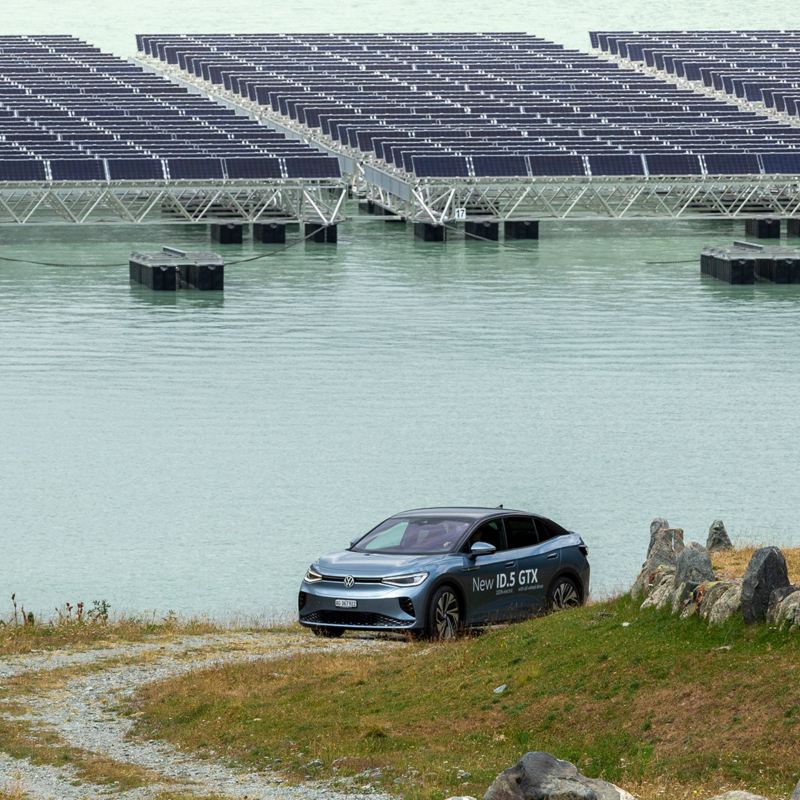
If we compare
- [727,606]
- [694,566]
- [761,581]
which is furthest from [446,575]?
[761,581]

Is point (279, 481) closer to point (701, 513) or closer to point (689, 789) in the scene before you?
point (701, 513)

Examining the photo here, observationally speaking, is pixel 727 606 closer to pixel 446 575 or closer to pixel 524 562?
pixel 446 575

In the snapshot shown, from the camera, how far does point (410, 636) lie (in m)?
20.1

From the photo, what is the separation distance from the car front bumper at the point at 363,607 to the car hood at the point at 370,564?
0.12 metres

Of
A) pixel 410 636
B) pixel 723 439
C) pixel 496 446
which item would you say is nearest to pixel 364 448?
pixel 496 446

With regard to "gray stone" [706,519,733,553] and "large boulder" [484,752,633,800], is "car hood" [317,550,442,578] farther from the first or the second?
"large boulder" [484,752,633,800]

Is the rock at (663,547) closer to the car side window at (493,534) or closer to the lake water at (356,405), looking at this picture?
the car side window at (493,534)

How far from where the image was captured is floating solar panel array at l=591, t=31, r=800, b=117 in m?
90.0

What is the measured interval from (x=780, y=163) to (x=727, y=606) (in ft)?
155

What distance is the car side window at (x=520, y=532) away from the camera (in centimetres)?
2094

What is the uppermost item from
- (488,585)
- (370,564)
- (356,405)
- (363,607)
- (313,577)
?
(370,564)

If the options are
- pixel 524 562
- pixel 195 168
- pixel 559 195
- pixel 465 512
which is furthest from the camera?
pixel 559 195

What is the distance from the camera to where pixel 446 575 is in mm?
19812

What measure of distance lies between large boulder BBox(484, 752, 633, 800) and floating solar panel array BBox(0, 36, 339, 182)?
4625 cm
